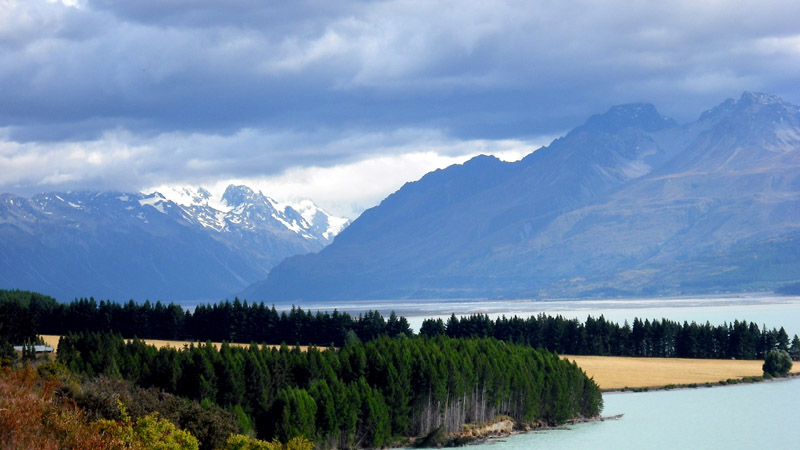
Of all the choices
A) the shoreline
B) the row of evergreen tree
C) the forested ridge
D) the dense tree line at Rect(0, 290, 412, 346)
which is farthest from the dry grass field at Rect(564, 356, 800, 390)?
the dense tree line at Rect(0, 290, 412, 346)

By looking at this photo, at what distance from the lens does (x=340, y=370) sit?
98375mm

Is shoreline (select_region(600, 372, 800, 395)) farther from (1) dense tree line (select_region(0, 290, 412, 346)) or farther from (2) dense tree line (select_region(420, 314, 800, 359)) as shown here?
(1) dense tree line (select_region(0, 290, 412, 346))

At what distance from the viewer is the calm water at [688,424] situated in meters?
94.6

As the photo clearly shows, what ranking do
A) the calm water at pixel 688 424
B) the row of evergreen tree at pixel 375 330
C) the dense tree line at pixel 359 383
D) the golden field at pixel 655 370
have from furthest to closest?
the row of evergreen tree at pixel 375 330
the golden field at pixel 655 370
the calm water at pixel 688 424
the dense tree line at pixel 359 383

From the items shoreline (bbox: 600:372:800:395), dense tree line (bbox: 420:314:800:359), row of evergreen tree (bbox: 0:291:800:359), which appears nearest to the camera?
shoreline (bbox: 600:372:800:395)

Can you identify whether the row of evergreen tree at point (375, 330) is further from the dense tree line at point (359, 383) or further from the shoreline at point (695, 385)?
the dense tree line at point (359, 383)

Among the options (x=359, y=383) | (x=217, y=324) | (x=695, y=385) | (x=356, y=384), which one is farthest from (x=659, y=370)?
(x=356, y=384)

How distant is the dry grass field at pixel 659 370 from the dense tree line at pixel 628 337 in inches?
178

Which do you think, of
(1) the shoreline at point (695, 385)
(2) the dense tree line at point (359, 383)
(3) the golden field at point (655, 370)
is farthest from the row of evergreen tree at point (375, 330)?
(2) the dense tree line at point (359, 383)

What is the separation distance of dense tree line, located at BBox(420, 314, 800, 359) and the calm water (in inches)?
1430

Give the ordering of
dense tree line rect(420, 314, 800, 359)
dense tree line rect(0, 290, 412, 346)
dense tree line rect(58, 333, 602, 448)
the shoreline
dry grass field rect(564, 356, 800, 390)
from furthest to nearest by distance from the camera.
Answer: dense tree line rect(0, 290, 412, 346) < dense tree line rect(420, 314, 800, 359) < dry grass field rect(564, 356, 800, 390) < the shoreline < dense tree line rect(58, 333, 602, 448)

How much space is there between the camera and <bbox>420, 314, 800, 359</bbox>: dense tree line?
557 feet

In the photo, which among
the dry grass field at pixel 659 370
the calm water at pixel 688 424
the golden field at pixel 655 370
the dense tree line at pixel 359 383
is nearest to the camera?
the dense tree line at pixel 359 383

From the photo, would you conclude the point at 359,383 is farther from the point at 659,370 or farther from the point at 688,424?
the point at 659,370
